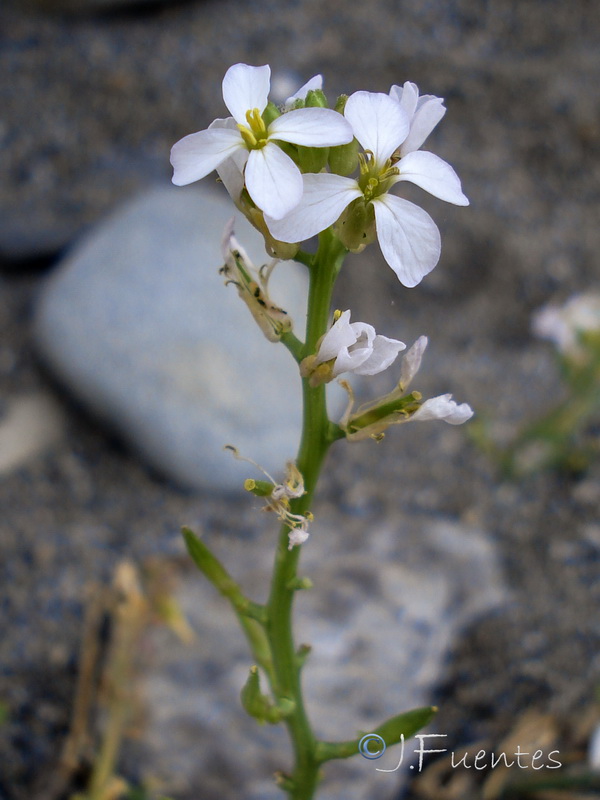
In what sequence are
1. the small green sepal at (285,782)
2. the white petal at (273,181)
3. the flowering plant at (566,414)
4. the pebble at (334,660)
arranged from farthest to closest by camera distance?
the flowering plant at (566,414), the pebble at (334,660), the small green sepal at (285,782), the white petal at (273,181)

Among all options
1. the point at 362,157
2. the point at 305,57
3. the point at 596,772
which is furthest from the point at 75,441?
the point at 305,57

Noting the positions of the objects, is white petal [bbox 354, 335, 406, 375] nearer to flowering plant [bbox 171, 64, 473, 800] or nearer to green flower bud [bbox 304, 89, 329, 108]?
flowering plant [bbox 171, 64, 473, 800]

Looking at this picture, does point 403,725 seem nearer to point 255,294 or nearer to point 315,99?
point 255,294

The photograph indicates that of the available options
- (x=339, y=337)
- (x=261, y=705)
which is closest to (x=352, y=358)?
(x=339, y=337)

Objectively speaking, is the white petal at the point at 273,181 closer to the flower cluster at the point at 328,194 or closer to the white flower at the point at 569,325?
the flower cluster at the point at 328,194

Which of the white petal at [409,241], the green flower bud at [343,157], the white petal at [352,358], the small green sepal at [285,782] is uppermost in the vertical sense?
the green flower bud at [343,157]

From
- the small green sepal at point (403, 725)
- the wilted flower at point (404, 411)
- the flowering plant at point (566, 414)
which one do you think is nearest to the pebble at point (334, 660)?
the flowering plant at point (566, 414)
